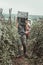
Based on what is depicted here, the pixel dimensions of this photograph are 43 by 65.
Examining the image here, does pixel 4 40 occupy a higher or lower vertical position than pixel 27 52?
higher

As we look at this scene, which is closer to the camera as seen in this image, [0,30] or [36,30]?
[0,30]

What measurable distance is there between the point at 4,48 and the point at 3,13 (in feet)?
7.51

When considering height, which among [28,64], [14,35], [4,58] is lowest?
[28,64]

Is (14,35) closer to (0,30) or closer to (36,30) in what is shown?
(0,30)

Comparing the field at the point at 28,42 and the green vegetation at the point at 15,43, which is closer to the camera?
the green vegetation at the point at 15,43

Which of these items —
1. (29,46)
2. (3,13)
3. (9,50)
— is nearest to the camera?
(9,50)

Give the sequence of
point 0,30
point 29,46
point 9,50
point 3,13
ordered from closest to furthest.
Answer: point 0,30 → point 9,50 → point 3,13 → point 29,46

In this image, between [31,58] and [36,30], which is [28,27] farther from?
[31,58]

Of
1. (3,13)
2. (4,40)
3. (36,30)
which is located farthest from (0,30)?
(36,30)

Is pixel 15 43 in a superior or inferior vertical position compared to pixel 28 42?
superior

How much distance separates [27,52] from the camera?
915 cm

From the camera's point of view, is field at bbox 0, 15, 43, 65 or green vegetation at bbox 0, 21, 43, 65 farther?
field at bbox 0, 15, 43, 65

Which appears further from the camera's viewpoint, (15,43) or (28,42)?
(28,42)

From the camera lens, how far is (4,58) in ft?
21.4
